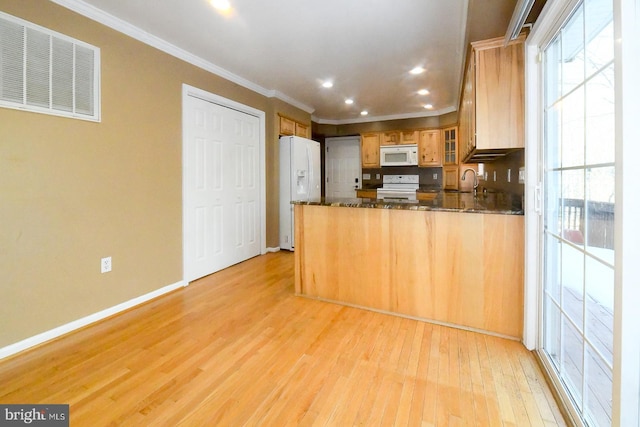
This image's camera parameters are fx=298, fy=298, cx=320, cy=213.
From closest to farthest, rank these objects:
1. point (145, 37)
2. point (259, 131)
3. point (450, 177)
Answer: point (145, 37), point (259, 131), point (450, 177)

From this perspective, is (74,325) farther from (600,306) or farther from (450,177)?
(450,177)

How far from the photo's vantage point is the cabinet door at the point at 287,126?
15.0 feet

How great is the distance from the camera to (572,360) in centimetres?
142

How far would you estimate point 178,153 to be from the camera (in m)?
3.01

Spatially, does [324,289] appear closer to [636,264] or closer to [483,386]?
[483,386]

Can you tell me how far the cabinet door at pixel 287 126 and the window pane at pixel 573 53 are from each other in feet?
11.8

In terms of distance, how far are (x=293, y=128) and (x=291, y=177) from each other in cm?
89

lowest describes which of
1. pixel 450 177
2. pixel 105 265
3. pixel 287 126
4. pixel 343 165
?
pixel 105 265

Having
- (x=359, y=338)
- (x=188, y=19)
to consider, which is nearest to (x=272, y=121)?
(x=188, y=19)

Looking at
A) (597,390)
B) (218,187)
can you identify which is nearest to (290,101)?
(218,187)

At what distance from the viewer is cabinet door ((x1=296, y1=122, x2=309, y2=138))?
498 cm

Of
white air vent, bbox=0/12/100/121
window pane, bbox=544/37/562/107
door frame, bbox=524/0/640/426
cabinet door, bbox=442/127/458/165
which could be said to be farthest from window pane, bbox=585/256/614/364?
cabinet door, bbox=442/127/458/165

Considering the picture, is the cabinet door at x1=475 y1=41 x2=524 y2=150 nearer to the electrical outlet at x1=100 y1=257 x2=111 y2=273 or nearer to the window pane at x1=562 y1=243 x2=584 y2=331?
the window pane at x1=562 y1=243 x2=584 y2=331

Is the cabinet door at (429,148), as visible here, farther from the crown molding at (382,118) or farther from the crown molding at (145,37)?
the crown molding at (145,37)
